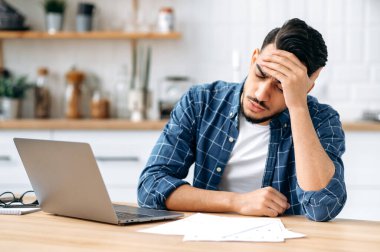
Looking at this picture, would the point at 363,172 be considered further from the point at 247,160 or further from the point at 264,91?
the point at 264,91

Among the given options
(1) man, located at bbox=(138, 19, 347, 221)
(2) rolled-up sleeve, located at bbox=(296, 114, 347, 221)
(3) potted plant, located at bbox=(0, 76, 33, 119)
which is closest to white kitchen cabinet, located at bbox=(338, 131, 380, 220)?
(1) man, located at bbox=(138, 19, 347, 221)

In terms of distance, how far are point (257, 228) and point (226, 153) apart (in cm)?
67

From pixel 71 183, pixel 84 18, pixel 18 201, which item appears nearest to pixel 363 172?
pixel 84 18

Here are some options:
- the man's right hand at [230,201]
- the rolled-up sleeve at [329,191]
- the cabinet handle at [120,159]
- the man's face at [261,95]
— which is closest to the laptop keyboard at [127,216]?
the man's right hand at [230,201]

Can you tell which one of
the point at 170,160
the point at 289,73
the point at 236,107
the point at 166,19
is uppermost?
the point at 166,19

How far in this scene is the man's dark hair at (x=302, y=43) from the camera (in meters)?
2.05

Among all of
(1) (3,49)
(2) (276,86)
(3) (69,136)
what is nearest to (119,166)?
(3) (69,136)

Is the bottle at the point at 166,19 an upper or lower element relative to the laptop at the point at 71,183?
upper

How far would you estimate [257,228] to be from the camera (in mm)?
1670

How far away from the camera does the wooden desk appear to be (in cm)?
147

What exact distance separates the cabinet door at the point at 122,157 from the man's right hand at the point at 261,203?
1.92 metres

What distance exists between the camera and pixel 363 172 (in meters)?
3.79

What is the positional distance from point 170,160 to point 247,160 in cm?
28

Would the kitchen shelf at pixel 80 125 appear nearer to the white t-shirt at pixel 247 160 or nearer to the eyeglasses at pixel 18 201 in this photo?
the white t-shirt at pixel 247 160
